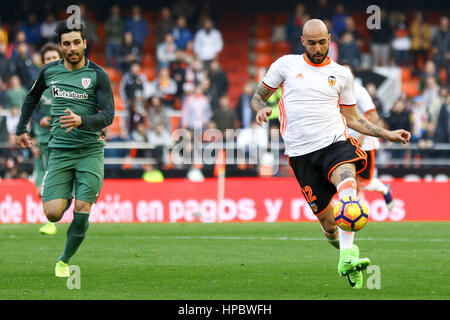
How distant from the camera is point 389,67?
90.2 feet

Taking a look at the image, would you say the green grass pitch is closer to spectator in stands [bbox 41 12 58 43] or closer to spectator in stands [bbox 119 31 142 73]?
spectator in stands [bbox 119 31 142 73]

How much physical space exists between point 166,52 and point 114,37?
5.15ft

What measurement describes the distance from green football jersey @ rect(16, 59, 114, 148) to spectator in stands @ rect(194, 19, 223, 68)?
16.1 m

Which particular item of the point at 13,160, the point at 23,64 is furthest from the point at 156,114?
the point at 23,64

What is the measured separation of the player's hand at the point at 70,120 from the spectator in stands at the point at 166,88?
15262mm

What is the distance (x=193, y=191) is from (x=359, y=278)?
10.4 m

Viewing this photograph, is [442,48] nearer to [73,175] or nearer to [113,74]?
[113,74]

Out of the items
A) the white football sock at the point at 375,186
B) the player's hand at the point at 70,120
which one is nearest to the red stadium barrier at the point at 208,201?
the white football sock at the point at 375,186

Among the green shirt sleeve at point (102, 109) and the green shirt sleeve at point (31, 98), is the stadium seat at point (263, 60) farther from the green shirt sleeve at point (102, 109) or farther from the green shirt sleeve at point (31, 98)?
the green shirt sleeve at point (102, 109)

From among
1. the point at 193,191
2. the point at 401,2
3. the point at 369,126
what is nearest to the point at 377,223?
the point at 193,191

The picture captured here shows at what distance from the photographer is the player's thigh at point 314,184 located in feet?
32.2

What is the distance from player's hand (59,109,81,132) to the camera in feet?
31.1

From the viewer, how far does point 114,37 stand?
2684 centimetres
